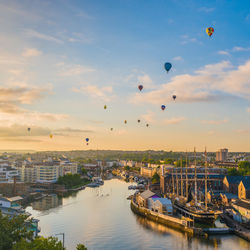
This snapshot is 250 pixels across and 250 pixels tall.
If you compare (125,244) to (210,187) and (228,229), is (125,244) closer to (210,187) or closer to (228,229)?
(228,229)

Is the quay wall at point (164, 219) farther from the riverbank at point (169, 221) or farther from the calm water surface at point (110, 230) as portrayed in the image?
the calm water surface at point (110, 230)

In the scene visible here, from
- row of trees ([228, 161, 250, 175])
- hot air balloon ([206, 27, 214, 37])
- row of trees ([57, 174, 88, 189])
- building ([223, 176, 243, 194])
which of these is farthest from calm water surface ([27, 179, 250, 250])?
row of trees ([228, 161, 250, 175])

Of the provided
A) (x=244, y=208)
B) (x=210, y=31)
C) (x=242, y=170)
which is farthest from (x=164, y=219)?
(x=242, y=170)

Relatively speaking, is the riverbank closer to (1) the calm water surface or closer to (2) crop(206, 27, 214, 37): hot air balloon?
(1) the calm water surface

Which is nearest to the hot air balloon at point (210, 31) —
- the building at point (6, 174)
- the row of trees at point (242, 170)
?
the building at point (6, 174)

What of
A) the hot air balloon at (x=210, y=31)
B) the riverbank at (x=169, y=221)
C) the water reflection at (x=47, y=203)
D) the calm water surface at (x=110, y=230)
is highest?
the hot air balloon at (x=210, y=31)

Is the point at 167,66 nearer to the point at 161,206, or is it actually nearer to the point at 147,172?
the point at 161,206
